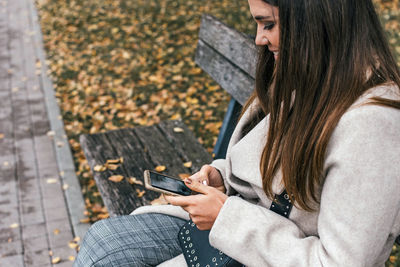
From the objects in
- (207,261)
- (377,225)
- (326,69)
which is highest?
(326,69)

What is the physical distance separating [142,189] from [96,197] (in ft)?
3.78

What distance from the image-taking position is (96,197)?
381cm

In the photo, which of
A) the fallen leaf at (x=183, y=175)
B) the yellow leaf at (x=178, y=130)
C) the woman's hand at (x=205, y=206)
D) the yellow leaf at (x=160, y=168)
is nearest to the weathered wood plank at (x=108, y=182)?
the yellow leaf at (x=160, y=168)

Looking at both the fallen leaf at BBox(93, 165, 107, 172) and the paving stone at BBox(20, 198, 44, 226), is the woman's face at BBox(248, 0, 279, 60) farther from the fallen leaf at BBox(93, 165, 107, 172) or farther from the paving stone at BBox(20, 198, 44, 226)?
the paving stone at BBox(20, 198, 44, 226)

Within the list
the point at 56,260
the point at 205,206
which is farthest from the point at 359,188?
the point at 56,260

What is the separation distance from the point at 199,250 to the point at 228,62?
148cm

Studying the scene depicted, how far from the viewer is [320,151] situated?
1.32 m

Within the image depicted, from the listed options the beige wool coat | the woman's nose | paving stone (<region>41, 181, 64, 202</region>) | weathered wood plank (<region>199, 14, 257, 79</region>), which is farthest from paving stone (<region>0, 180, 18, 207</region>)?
the woman's nose

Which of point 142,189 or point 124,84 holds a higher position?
point 142,189

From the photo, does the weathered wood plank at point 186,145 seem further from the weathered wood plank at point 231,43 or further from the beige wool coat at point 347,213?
the beige wool coat at point 347,213

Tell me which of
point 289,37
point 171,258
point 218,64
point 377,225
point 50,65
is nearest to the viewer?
point 377,225

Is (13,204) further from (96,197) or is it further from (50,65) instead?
(50,65)

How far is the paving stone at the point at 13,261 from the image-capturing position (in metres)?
3.13

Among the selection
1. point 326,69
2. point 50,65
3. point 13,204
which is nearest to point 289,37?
point 326,69
